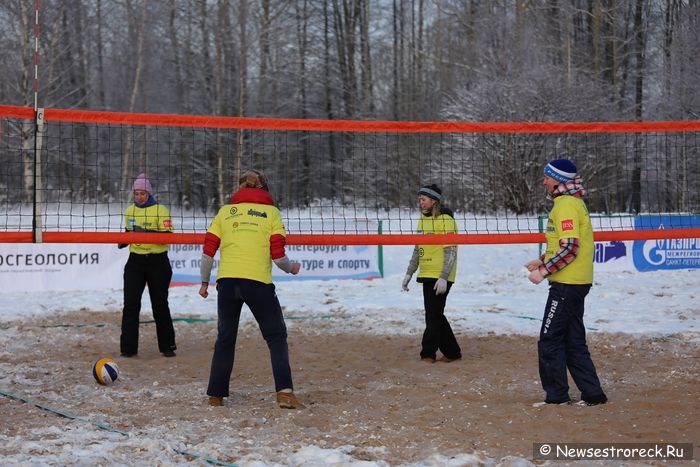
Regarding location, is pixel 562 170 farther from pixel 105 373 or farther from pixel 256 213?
pixel 105 373

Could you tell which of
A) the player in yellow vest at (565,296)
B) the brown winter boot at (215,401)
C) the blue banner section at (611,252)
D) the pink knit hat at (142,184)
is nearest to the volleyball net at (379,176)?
the pink knit hat at (142,184)

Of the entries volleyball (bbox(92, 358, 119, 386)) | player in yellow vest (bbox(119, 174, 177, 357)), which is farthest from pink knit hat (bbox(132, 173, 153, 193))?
volleyball (bbox(92, 358, 119, 386))

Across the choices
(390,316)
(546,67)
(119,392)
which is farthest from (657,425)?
(546,67)

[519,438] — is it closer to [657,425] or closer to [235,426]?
[657,425]

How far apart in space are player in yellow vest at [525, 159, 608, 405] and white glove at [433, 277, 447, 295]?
1588 mm

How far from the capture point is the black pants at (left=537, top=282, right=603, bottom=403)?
560cm

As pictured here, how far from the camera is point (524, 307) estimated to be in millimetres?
11086

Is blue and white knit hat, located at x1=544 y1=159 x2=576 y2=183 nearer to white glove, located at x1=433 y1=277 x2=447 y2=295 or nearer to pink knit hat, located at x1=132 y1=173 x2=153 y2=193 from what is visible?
white glove, located at x1=433 y1=277 x2=447 y2=295

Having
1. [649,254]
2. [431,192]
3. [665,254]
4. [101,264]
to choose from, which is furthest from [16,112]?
[665,254]

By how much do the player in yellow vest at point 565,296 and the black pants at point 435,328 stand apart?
1.70m

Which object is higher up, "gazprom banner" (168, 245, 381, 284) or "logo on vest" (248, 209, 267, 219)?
"logo on vest" (248, 209, 267, 219)

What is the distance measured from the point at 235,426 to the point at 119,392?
4.89ft

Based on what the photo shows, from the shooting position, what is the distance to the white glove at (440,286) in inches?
284

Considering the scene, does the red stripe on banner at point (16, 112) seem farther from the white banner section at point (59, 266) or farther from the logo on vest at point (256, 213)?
the white banner section at point (59, 266)
